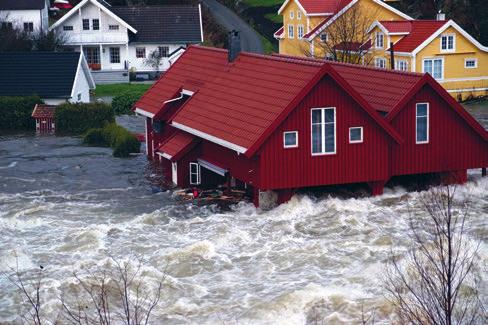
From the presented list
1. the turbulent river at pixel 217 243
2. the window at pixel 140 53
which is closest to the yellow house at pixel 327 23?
the window at pixel 140 53

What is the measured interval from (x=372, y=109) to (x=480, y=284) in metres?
7.98

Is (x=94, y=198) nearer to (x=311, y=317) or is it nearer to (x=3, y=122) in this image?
(x=311, y=317)

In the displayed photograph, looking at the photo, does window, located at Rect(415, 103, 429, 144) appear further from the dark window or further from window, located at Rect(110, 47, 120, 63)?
the dark window

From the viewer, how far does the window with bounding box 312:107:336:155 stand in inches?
1006

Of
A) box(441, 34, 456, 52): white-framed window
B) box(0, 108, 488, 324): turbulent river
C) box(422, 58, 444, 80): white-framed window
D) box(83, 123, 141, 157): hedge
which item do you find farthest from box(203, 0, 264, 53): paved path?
box(0, 108, 488, 324): turbulent river

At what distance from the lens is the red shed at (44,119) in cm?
4162

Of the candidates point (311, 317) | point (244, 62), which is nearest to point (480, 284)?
point (311, 317)

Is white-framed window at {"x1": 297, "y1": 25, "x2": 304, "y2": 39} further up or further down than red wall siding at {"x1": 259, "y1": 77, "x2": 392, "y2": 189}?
further up

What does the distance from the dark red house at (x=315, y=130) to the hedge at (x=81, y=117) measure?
11145 mm

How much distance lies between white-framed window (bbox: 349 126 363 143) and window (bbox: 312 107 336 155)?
1.72 ft

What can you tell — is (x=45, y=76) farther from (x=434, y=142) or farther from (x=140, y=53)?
(x=434, y=142)

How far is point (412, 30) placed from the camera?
48375 mm

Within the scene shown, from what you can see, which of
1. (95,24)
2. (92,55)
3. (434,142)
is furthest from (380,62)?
(434,142)

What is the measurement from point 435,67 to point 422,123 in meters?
20.9
